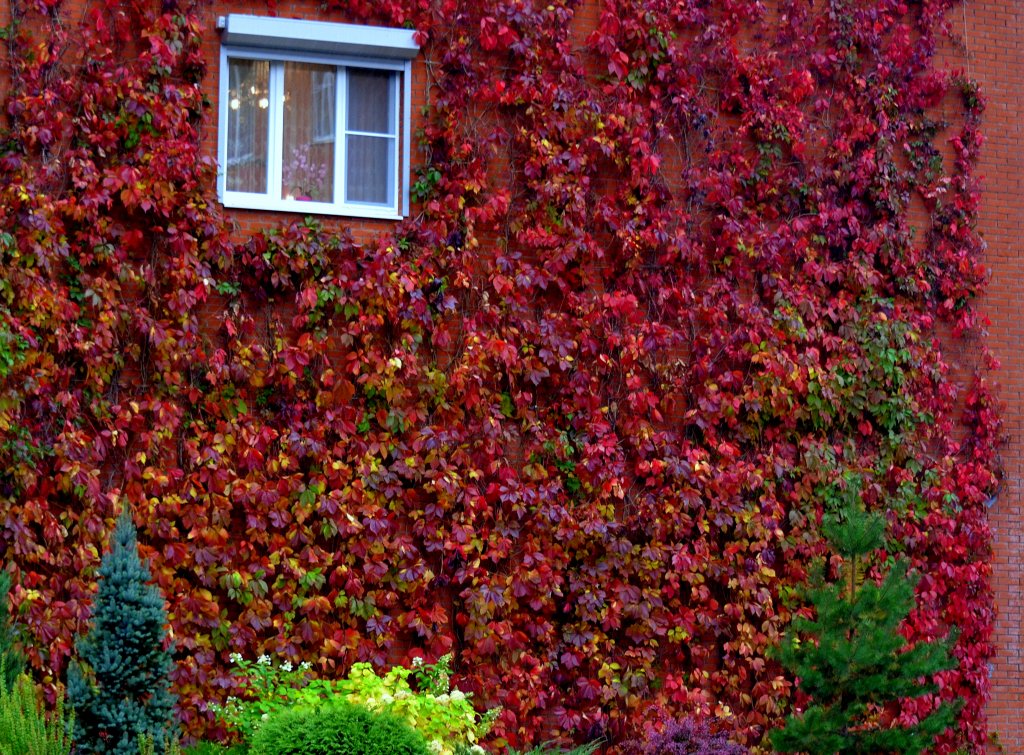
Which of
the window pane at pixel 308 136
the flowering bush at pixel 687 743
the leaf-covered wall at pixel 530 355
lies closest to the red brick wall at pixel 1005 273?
the leaf-covered wall at pixel 530 355

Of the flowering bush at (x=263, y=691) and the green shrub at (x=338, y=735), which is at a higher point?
the green shrub at (x=338, y=735)

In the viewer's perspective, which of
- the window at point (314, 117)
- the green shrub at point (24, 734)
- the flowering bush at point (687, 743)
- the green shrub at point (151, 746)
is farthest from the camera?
the window at point (314, 117)

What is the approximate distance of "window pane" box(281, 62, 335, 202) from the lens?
1038 cm

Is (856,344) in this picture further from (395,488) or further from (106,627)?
(106,627)

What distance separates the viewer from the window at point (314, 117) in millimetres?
A: 10250

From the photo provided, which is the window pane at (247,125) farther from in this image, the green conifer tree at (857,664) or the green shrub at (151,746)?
the green conifer tree at (857,664)

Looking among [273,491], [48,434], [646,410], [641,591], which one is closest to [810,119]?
[646,410]

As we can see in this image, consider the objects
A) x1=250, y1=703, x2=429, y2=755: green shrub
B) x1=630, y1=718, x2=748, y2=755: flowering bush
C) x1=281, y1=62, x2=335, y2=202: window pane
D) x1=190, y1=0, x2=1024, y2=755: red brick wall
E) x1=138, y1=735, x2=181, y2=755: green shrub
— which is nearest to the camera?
x1=138, y1=735, x2=181, y2=755: green shrub

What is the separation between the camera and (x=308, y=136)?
10.5 metres

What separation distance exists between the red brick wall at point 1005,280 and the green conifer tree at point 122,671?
22.9 feet

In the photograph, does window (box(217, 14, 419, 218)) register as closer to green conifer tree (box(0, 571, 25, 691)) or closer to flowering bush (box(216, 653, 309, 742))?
green conifer tree (box(0, 571, 25, 691))

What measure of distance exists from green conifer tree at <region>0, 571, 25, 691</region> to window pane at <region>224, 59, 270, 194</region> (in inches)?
131

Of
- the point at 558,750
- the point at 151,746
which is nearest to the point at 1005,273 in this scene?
the point at 558,750

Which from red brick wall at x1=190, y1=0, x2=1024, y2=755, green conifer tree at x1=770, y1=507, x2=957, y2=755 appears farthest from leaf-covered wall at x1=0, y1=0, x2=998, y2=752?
green conifer tree at x1=770, y1=507, x2=957, y2=755
